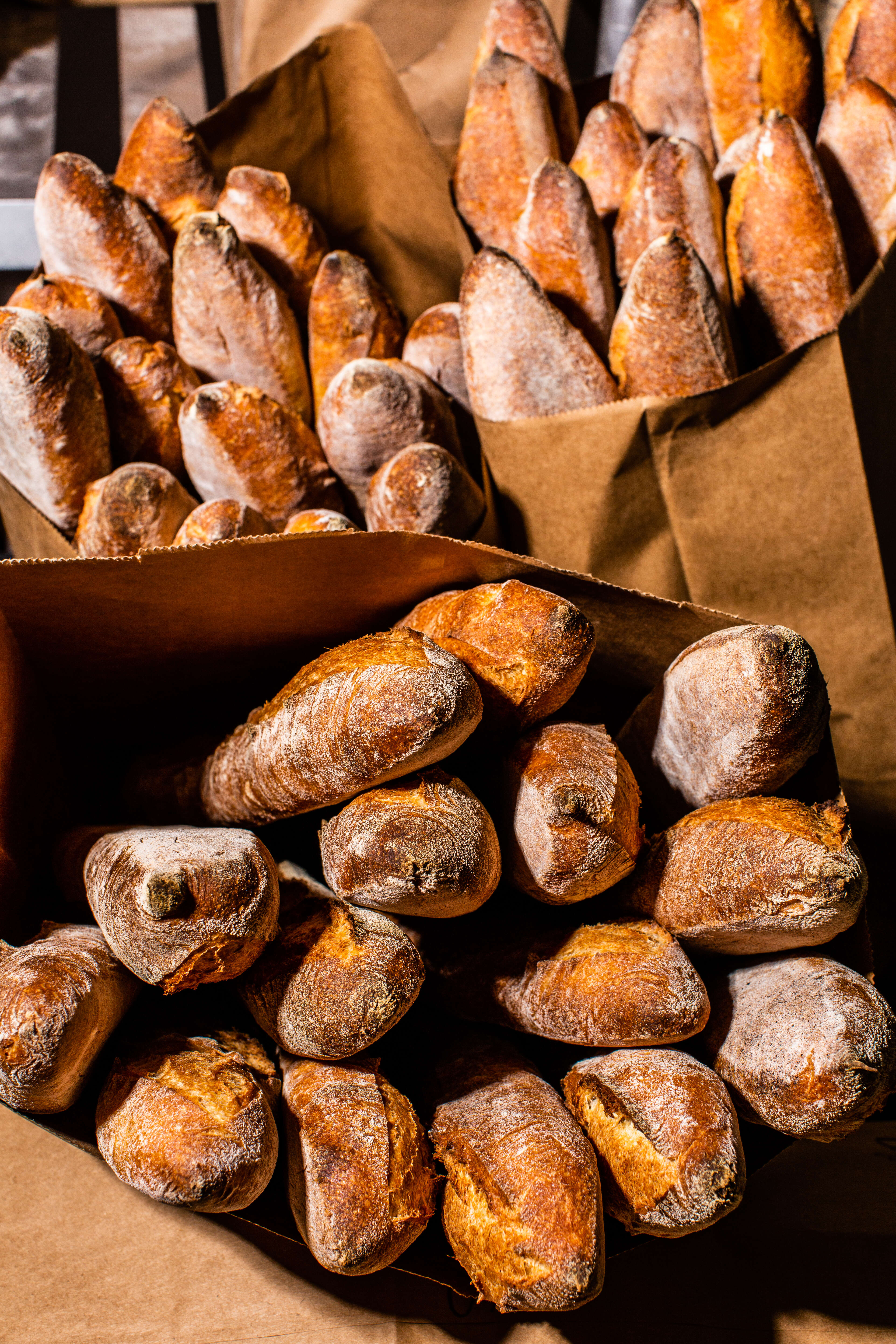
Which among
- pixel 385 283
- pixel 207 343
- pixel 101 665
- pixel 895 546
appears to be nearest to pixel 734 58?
pixel 385 283

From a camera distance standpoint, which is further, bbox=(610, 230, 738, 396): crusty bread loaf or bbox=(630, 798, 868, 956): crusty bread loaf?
bbox=(610, 230, 738, 396): crusty bread loaf

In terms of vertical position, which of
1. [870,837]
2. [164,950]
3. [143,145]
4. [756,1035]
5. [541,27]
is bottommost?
[870,837]

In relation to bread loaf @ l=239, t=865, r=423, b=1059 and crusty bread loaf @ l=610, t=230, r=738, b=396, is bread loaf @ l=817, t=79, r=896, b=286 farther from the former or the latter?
bread loaf @ l=239, t=865, r=423, b=1059

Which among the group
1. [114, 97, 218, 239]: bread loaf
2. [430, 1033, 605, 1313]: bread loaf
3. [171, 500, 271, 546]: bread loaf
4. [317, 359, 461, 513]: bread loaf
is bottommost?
[430, 1033, 605, 1313]: bread loaf

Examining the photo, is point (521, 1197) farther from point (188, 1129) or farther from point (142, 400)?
point (142, 400)

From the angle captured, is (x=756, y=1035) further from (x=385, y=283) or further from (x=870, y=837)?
(x=385, y=283)

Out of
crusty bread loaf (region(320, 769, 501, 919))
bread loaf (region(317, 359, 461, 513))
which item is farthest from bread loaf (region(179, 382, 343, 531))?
crusty bread loaf (region(320, 769, 501, 919))

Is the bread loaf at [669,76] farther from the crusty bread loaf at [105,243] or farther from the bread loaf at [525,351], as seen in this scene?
the crusty bread loaf at [105,243]
